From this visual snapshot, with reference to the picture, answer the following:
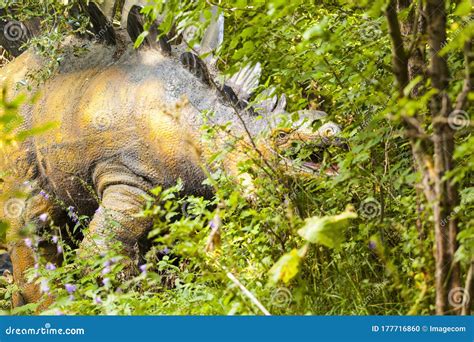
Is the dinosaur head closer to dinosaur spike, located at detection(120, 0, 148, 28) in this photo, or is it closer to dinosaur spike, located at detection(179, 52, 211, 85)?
dinosaur spike, located at detection(179, 52, 211, 85)

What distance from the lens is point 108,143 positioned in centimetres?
462

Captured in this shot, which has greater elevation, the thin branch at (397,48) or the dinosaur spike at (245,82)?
the thin branch at (397,48)

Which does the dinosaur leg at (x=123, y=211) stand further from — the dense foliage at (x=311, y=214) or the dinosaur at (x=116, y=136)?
the dense foliage at (x=311, y=214)

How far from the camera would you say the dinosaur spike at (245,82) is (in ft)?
13.3

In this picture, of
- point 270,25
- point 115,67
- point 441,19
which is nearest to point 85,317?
point 270,25

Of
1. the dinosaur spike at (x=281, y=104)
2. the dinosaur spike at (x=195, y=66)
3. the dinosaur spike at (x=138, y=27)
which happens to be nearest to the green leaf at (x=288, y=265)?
the dinosaur spike at (x=281, y=104)

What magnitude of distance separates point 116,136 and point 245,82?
2.95 ft

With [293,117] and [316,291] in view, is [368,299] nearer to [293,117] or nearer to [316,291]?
[316,291]

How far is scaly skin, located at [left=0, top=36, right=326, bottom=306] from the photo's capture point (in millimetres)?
4379

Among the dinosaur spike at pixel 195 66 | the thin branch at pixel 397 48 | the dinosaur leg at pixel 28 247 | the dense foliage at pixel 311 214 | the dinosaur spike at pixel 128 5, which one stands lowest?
the dinosaur leg at pixel 28 247

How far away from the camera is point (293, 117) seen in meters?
3.23

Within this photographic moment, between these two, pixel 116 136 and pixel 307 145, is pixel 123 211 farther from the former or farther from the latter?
pixel 307 145

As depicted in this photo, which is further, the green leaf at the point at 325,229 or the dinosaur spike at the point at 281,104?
the dinosaur spike at the point at 281,104

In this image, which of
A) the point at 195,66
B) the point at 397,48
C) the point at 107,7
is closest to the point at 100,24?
the point at 107,7
